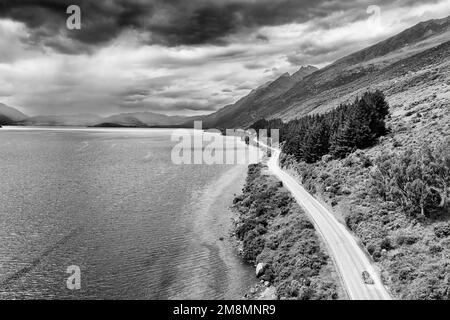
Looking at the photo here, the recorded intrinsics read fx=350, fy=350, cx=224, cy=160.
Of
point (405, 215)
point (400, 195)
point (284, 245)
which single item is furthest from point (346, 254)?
point (400, 195)

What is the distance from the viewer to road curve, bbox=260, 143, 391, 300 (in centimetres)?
3327

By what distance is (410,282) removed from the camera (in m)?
33.3

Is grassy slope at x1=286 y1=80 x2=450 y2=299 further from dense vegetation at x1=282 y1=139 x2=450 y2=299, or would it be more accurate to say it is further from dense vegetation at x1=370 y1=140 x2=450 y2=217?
dense vegetation at x1=370 y1=140 x2=450 y2=217

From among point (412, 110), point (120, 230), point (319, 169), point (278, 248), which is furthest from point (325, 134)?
point (120, 230)

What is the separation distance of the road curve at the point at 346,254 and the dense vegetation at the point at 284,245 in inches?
50.7

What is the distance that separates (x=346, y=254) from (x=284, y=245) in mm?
9025

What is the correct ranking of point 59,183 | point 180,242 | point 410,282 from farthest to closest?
point 59,183 < point 180,242 < point 410,282

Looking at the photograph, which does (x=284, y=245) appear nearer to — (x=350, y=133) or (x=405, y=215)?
(x=405, y=215)

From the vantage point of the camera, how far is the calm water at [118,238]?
131 ft

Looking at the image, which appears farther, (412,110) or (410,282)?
(412,110)

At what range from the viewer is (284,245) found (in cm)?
4772

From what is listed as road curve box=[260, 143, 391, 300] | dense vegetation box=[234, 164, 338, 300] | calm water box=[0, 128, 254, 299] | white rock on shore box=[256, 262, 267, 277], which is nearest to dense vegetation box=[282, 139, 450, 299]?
road curve box=[260, 143, 391, 300]

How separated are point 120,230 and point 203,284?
22442 millimetres
